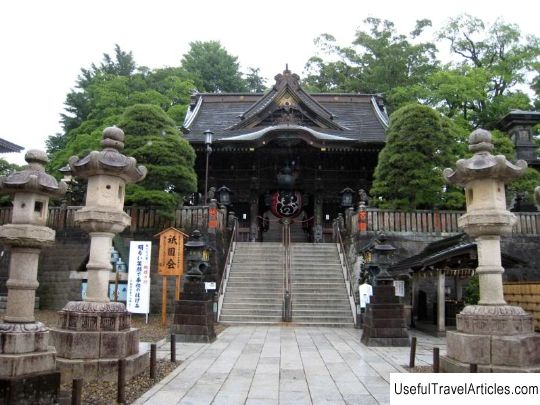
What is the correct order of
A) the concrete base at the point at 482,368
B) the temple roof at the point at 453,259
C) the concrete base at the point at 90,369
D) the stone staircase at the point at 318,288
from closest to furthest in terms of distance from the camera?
the concrete base at the point at 482,368
the concrete base at the point at 90,369
the temple roof at the point at 453,259
the stone staircase at the point at 318,288

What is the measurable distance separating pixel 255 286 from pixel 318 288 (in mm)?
2418

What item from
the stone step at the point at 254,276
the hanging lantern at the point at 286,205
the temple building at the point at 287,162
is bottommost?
the stone step at the point at 254,276

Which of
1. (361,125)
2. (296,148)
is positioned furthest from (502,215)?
(361,125)

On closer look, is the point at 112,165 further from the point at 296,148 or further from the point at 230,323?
the point at 296,148

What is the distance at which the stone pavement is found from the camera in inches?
248

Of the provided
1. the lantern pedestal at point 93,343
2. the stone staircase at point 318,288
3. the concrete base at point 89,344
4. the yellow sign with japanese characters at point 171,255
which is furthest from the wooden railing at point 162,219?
the concrete base at point 89,344

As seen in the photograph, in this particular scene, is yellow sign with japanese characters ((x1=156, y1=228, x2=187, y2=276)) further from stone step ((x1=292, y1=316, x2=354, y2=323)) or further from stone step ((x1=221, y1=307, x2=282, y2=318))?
stone step ((x1=292, y1=316, x2=354, y2=323))

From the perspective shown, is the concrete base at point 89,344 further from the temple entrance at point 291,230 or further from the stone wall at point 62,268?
the temple entrance at point 291,230

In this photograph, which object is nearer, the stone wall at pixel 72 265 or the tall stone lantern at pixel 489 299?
the tall stone lantern at pixel 489 299

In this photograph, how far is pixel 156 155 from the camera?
17.3 metres

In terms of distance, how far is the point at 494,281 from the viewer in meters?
7.32

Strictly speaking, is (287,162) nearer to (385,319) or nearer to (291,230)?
(291,230)

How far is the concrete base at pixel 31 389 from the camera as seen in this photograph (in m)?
5.29

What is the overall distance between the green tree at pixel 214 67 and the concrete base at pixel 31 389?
4188 cm
